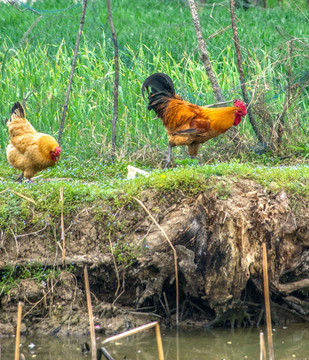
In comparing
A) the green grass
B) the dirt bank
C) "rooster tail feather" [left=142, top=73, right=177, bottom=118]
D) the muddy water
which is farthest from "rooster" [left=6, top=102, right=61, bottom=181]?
the muddy water

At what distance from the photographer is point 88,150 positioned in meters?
8.88

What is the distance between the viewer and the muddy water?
507 cm

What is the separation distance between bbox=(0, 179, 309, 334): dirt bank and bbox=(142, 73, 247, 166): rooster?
1.92 m

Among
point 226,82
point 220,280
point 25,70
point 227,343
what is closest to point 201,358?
point 227,343

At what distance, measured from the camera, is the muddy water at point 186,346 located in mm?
5070

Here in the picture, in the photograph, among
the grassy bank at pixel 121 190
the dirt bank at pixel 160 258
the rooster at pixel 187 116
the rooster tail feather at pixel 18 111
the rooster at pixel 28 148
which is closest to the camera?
the dirt bank at pixel 160 258

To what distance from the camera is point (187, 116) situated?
777cm

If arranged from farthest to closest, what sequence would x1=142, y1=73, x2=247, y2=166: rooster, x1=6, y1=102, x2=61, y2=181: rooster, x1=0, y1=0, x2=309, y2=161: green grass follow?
x1=0, y1=0, x2=309, y2=161: green grass → x1=142, y1=73, x2=247, y2=166: rooster → x1=6, y1=102, x2=61, y2=181: rooster

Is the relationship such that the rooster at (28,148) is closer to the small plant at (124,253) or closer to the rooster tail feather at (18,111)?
the rooster tail feather at (18,111)

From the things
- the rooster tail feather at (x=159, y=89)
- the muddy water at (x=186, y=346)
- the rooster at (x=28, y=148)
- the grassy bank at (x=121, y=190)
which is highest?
the rooster tail feather at (x=159, y=89)

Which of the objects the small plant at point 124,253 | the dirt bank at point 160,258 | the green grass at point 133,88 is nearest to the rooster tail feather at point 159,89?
the green grass at point 133,88

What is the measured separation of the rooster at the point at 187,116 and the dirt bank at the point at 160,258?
192 cm

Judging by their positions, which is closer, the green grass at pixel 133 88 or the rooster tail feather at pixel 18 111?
the rooster tail feather at pixel 18 111

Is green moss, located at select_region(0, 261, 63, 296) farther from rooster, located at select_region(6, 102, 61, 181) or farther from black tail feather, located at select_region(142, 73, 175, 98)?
black tail feather, located at select_region(142, 73, 175, 98)
